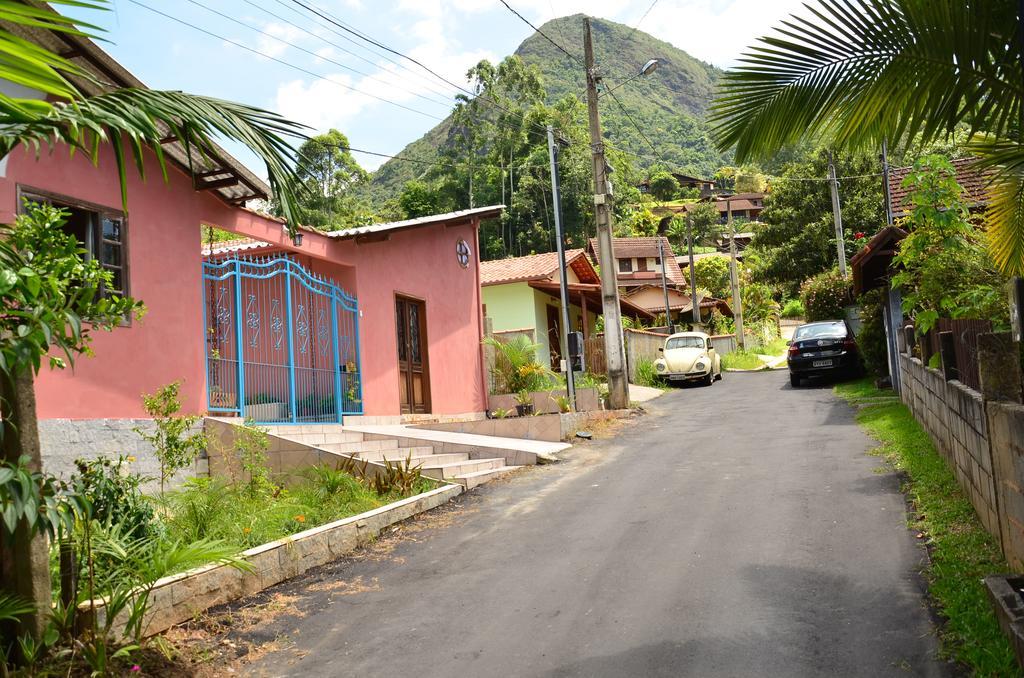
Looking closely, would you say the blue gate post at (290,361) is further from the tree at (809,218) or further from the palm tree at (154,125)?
the tree at (809,218)

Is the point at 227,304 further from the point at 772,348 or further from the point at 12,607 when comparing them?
the point at 772,348

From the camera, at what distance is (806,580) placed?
234 inches

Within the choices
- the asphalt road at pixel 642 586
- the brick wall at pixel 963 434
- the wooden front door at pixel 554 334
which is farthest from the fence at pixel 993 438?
the wooden front door at pixel 554 334

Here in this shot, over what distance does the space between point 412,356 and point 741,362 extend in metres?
19.9

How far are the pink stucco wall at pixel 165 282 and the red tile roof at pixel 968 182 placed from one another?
5.74 meters

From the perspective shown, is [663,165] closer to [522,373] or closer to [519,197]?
[519,197]

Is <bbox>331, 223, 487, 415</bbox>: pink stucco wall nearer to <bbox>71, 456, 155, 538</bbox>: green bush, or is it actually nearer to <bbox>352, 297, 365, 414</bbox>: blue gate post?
<bbox>352, 297, 365, 414</bbox>: blue gate post

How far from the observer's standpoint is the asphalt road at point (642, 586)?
15.9 feet

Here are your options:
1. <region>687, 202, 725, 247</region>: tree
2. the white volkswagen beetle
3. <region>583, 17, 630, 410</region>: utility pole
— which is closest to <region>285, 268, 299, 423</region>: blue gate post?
<region>583, 17, 630, 410</region>: utility pole

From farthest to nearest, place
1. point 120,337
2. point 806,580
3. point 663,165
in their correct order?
point 663,165 < point 120,337 < point 806,580

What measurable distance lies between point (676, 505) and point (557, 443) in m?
5.38

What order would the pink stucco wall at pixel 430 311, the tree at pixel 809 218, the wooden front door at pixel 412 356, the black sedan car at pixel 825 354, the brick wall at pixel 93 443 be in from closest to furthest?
the brick wall at pixel 93 443 → the pink stucco wall at pixel 430 311 → the wooden front door at pixel 412 356 → the black sedan car at pixel 825 354 → the tree at pixel 809 218

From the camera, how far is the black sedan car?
2098 cm

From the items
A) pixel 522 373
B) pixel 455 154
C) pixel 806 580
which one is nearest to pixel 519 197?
pixel 455 154
